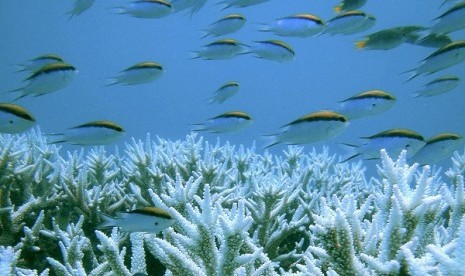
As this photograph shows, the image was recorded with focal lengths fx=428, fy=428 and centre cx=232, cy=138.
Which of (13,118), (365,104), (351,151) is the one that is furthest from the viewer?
(365,104)

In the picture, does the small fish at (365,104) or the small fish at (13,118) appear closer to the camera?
the small fish at (13,118)

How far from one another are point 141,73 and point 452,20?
3841mm

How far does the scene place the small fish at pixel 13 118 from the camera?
375 centimetres

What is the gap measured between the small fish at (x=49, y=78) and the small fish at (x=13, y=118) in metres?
0.56

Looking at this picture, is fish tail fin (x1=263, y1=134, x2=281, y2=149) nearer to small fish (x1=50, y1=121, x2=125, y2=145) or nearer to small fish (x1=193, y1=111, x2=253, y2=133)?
small fish (x1=193, y1=111, x2=253, y2=133)

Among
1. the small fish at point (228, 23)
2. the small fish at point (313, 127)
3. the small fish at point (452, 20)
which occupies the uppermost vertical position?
the small fish at point (228, 23)

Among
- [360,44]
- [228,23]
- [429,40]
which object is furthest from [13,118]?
[429,40]

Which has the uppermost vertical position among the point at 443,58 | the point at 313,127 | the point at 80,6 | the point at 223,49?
the point at 80,6

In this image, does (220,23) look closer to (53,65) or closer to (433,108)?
(53,65)

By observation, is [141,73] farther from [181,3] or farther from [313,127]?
[313,127]

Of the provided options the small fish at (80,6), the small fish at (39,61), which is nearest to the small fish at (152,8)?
the small fish at (80,6)

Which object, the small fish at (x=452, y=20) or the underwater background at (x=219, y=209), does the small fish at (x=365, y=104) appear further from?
the small fish at (x=452, y=20)

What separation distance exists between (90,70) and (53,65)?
186 ft

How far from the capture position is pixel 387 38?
19.7ft
